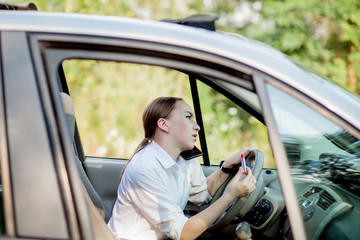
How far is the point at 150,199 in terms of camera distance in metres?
1.90

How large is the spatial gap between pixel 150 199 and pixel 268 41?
5246 millimetres

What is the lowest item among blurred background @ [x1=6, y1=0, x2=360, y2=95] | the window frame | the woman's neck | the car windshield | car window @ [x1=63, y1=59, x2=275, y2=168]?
the car windshield

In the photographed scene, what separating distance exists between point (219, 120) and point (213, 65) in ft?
15.5

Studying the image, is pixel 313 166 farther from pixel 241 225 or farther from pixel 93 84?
pixel 93 84

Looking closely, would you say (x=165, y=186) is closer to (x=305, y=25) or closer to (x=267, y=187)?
(x=267, y=187)

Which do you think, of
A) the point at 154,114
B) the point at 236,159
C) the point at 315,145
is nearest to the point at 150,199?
the point at 154,114

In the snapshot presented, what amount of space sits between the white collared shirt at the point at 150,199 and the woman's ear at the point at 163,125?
0.09m

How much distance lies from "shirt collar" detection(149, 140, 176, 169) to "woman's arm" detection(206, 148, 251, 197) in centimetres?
39

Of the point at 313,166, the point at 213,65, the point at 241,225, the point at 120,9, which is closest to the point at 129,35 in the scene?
the point at 213,65

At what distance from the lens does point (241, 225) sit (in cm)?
208

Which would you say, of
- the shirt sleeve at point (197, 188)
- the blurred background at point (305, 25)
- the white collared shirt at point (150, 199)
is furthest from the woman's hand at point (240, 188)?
the blurred background at point (305, 25)

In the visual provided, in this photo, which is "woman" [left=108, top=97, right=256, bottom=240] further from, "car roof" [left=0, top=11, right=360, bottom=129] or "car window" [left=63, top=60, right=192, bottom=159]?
"car window" [left=63, top=60, right=192, bottom=159]

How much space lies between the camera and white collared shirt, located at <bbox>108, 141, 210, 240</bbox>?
73.8 inches

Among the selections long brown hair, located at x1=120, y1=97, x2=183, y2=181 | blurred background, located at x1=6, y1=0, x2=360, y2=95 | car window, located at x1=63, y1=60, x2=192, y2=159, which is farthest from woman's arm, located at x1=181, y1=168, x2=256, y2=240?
blurred background, located at x1=6, y1=0, x2=360, y2=95
